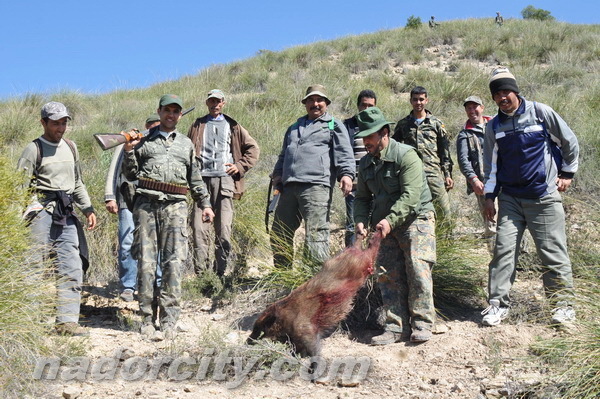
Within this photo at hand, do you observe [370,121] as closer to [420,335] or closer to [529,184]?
→ [529,184]

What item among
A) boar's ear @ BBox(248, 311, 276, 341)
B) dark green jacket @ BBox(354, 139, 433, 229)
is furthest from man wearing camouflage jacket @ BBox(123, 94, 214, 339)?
dark green jacket @ BBox(354, 139, 433, 229)

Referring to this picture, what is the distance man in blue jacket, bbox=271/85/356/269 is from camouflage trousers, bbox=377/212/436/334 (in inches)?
31.9

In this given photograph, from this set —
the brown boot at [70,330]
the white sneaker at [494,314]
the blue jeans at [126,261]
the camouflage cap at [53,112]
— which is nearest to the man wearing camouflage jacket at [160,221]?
the brown boot at [70,330]

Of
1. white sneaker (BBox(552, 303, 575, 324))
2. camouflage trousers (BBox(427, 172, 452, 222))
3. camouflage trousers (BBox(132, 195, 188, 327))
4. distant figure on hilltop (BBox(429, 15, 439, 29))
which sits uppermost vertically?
distant figure on hilltop (BBox(429, 15, 439, 29))

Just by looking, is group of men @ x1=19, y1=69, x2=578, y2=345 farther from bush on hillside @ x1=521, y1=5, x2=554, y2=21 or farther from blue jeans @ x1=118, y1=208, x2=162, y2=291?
bush on hillside @ x1=521, y1=5, x2=554, y2=21

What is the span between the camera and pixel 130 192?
521cm

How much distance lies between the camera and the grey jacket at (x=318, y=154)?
5.71 m

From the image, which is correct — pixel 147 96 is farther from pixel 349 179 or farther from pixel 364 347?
pixel 364 347

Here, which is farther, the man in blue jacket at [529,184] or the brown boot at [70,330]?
the brown boot at [70,330]

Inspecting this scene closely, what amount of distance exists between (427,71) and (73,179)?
13.1 meters

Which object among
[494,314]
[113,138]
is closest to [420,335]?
[494,314]

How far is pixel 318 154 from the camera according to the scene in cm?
577

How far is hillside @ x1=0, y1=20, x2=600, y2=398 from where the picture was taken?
3.95 m

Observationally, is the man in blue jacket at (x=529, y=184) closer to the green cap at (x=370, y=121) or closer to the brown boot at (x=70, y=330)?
the green cap at (x=370, y=121)
